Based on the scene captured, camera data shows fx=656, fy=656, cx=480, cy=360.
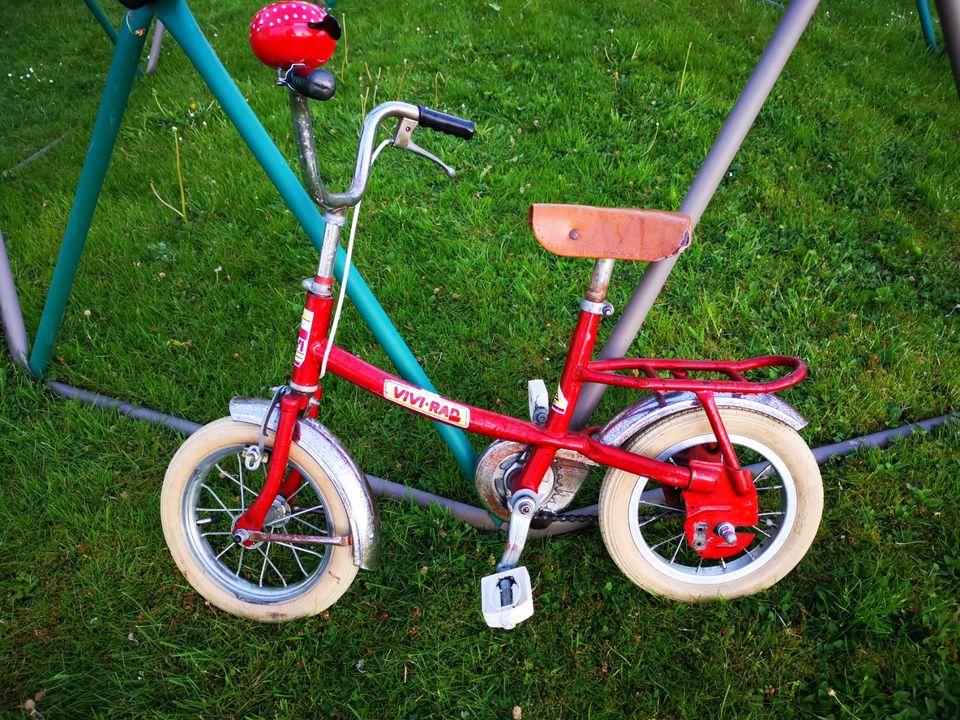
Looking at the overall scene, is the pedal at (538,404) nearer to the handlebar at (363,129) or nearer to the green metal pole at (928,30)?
the handlebar at (363,129)

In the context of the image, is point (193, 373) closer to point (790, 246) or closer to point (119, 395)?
point (119, 395)

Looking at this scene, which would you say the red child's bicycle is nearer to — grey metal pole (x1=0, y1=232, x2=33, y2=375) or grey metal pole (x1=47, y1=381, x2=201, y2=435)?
grey metal pole (x1=47, y1=381, x2=201, y2=435)

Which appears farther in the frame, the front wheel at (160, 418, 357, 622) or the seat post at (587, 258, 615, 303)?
the front wheel at (160, 418, 357, 622)

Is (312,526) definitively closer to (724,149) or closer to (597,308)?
(597,308)

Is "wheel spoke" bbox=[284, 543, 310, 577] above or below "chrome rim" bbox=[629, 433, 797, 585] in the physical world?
below

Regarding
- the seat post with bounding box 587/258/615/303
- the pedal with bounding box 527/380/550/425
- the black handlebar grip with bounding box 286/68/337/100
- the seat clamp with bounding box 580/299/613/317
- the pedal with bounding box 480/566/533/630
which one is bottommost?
the pedal with bounding box 480/566/533/630

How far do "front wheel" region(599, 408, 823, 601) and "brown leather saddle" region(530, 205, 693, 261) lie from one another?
0.55 metres

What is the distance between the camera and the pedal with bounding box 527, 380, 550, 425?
2021 millimetres

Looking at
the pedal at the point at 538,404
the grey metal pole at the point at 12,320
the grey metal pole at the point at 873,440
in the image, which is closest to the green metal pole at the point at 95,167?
the grey metal pole at the point at 12,320

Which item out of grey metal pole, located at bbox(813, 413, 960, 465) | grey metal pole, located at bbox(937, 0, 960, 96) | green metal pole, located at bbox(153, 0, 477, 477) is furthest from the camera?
grey metal pole, located at bbox(813, 413, 960, 465)

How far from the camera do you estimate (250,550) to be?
2336 millimetres

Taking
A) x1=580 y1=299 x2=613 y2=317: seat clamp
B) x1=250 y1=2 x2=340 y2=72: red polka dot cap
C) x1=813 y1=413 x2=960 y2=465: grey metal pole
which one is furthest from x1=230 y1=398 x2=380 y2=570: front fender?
x1=813 y1=413 x2=960 y2=465: grey metal pole

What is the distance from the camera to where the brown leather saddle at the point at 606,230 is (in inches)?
63.7

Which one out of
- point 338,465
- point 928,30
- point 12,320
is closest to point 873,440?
point 338,465
